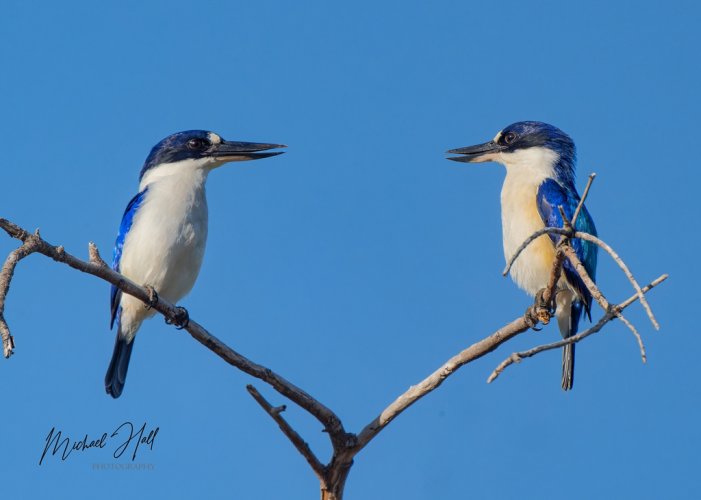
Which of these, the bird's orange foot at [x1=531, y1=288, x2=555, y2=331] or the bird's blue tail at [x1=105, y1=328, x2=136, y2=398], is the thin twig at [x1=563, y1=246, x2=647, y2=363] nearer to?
the bird's orange foot at [x1=531, y1=288, x2=555, y2=331]

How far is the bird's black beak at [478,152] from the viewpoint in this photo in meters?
7.82

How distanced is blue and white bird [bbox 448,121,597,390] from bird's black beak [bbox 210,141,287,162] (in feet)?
6.07

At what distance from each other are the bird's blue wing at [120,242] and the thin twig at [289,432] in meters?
2.33

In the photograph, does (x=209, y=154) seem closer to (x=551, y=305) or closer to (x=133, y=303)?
(x=133, y=303)

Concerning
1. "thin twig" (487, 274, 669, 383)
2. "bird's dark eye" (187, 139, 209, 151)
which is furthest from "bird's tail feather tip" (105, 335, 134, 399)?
"thin twig" (487, 274, 669, 383)

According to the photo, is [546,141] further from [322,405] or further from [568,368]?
[322,405]

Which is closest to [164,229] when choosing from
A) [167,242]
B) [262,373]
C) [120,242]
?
[167,242]

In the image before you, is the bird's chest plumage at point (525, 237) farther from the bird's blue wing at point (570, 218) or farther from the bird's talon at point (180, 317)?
the bird's talon at point (180, 317)

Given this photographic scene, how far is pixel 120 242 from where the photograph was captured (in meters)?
7.13

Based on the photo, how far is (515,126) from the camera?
7.78 meters

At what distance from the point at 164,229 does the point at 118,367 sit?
3.89 ft

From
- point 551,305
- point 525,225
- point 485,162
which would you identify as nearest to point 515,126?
point 485,162

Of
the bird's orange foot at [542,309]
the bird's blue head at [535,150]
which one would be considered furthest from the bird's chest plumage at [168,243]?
the bird's orange foot at [542,309]

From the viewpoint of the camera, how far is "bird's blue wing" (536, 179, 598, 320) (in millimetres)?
6547
